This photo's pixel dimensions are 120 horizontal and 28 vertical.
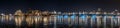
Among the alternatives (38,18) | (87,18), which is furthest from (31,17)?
(87,18)

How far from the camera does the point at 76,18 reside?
49.3 meters

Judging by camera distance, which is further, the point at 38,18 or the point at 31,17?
the point at 38,18

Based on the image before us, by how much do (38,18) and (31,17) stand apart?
12.9 ft

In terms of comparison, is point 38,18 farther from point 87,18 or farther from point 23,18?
point 87,18

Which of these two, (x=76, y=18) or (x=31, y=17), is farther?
(x=76, y=18)

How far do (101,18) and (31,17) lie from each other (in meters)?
8.90

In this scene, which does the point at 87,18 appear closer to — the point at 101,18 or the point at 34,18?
the point at 101,18

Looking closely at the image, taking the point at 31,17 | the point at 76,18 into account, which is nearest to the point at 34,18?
the point at 31,17

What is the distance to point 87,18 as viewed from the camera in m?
47.6

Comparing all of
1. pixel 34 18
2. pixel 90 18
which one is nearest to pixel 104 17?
pixel 90 18

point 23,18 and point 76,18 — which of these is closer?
point 23,18

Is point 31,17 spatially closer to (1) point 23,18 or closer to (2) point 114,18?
(1) point 23,18

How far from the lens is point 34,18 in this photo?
44.1m

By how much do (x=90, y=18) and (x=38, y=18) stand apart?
6957mm
